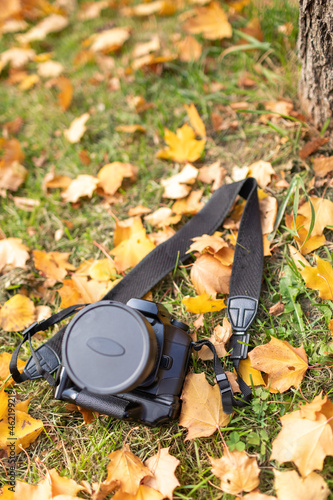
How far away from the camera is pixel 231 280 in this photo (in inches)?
71.9

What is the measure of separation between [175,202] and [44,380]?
1.15 metres

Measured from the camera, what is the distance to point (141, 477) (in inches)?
57.4

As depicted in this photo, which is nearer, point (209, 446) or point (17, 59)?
point (209, 446)

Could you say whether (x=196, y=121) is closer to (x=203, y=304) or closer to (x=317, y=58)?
(x=317, y=58)

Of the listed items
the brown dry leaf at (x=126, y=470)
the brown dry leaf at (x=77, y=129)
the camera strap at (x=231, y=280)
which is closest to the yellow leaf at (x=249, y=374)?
the camera strap at (x=231, y=280)

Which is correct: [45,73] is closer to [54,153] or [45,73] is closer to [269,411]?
[54,153]

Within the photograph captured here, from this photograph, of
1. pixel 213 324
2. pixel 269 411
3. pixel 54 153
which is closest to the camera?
pixel 269 411

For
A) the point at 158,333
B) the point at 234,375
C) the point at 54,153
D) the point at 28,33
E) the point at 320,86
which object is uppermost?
the point at 28,33

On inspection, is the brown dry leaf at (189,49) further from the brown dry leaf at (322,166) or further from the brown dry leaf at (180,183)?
the brown dry leaf at (322,166)

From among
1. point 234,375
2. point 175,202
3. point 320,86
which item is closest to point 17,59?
point 175,202

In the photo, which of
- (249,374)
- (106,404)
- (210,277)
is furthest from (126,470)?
(210,277)

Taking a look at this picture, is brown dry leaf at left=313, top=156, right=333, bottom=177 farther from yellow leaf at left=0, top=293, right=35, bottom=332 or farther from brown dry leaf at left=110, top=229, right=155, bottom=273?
yellow leaf at left=0, top=293, right=35, bottom=332

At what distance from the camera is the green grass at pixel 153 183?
61.4 inches

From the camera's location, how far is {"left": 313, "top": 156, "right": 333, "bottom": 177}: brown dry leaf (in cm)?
203
